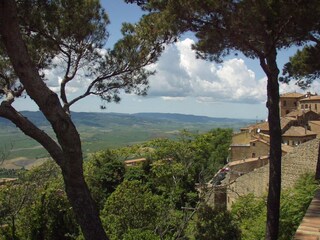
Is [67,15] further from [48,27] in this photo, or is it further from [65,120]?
[65,120]

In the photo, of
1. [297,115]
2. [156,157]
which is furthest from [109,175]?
[297,115]

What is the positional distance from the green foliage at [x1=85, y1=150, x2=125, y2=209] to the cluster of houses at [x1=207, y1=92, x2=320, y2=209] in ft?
20.9

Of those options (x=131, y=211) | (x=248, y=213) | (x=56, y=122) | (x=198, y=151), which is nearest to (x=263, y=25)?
(x=56, y=122)

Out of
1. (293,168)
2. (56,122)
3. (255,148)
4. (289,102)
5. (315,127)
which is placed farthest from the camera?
(289,102)

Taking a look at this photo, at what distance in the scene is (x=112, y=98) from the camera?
8867mm

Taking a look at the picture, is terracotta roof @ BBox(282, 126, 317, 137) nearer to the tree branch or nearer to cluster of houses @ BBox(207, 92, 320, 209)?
cluster of houses @ BBox(207, 92, 320, 209)

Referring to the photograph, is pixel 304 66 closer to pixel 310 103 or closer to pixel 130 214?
pixel 130 214

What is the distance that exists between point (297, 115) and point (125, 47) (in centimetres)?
4691

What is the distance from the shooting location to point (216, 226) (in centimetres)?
1205

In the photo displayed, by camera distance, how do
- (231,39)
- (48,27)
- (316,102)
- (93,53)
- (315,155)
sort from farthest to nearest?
1. (316,102)
2. (315,155)
3. (93,53)
4. (231,39)
5. (48,27)

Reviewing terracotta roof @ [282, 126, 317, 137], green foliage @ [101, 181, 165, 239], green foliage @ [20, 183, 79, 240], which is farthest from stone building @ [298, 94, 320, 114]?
green foliage @ [20, 183, 79, 240]

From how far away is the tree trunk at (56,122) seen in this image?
4246 mm

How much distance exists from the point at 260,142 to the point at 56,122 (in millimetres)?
29798

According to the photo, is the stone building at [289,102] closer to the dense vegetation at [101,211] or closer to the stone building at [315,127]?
the stone building at [315,127]
